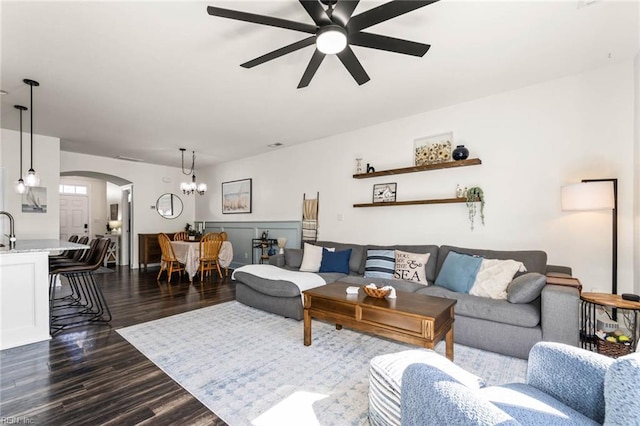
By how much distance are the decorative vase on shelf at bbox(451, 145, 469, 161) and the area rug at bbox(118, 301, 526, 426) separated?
2209 mm

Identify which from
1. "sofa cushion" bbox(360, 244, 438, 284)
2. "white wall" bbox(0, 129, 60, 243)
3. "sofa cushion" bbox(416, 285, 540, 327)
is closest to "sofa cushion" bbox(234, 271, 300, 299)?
"sofa cushion" bbox(360, 244, 438, 284)

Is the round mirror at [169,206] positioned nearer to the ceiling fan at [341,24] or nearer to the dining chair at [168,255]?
the dining chair at [168,255]

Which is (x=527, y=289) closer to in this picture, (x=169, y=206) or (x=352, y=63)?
(x=352, y=63)

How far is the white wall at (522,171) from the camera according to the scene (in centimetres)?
287

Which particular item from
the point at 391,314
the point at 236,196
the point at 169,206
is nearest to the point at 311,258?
the point at 391,314

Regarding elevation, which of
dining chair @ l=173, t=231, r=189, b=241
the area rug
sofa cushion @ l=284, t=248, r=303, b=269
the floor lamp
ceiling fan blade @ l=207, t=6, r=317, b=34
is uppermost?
ceiling fan blade @ l=207, t=6, r=317, b=34

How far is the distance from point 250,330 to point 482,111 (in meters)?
3.81

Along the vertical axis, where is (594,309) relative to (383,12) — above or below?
below

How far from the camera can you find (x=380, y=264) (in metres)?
3.79

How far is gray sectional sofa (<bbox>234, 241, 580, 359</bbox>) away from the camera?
7.67 feet

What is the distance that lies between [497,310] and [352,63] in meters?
2.43

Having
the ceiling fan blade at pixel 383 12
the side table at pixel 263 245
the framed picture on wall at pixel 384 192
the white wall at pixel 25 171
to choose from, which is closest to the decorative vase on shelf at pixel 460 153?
the framed picture on wall at pixel 384 192

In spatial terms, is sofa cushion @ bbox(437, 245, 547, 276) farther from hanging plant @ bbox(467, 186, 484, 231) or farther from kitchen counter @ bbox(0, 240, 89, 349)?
kitchen counter @ bbox(0, 240, 89, 349)

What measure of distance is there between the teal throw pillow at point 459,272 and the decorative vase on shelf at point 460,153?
1.22m
